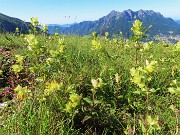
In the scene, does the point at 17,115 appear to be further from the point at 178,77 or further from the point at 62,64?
the point at 178,77

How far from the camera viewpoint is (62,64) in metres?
4.49

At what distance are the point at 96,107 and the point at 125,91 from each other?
75 cm

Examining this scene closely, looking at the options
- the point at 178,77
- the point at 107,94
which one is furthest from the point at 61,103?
the point at 178,77

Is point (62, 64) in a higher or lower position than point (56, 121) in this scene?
higher

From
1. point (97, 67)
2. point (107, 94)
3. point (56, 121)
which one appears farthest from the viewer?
point (97, 67)

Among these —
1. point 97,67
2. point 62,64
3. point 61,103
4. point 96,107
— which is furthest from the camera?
point 97,67

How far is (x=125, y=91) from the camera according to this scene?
4117 mm

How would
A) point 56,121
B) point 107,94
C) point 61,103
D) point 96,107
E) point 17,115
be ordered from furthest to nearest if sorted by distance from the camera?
point 107,94, point 96,107, point 61,103, point 56,121, point 17,115

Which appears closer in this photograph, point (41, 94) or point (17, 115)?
point (17, 115)

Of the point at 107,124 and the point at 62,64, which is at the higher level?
the point at 62,64

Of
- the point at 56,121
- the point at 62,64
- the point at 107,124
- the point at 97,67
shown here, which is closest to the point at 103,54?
the point at 97,67

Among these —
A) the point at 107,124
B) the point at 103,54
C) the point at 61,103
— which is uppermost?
the point at 103,54

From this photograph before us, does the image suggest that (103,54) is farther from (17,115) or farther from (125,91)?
(17,115)

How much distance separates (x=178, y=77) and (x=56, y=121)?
2477mm
